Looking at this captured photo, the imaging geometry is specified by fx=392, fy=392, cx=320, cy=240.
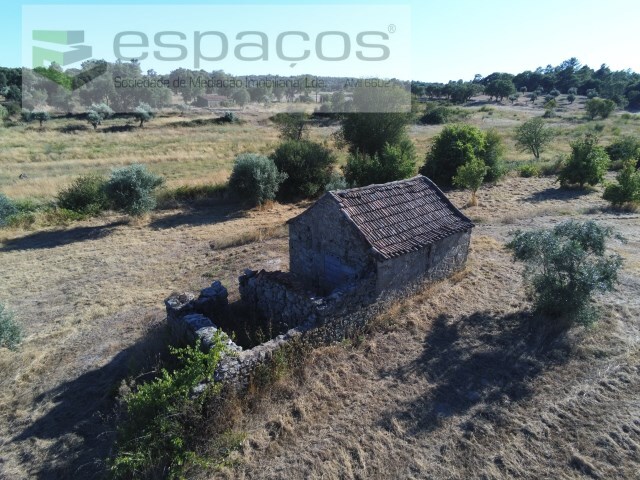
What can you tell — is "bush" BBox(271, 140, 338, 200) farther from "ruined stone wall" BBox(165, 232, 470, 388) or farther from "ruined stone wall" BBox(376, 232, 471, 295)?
"ruined stone wall" BBox(165, 232, 470, 388)

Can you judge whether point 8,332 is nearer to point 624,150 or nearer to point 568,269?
point 568,269

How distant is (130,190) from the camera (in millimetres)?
21922

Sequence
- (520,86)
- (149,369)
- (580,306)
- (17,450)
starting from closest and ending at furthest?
1. (17,450)
2. (149,369)
3. (580,306)
4. (520,86)

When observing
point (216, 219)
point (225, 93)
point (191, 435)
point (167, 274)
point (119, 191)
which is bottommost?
point (191, 435)

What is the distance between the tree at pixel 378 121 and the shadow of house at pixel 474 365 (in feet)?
72.6

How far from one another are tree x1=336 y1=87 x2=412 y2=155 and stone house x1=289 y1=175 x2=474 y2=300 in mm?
18919

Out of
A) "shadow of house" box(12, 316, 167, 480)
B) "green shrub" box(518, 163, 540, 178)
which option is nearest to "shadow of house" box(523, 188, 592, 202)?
"green shrub" box(518, 163, 540, 178)

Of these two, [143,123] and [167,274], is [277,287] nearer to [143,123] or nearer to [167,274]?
[167,274]

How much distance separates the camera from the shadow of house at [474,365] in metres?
7.81

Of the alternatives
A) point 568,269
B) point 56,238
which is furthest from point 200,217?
point 568,269

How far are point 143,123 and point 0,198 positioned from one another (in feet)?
136

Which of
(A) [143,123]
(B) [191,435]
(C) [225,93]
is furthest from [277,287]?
(C) [225,93]

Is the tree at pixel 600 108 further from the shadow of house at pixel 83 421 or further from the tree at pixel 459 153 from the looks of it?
the shadow of house at pixel 83 421

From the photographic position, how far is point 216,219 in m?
22.9
